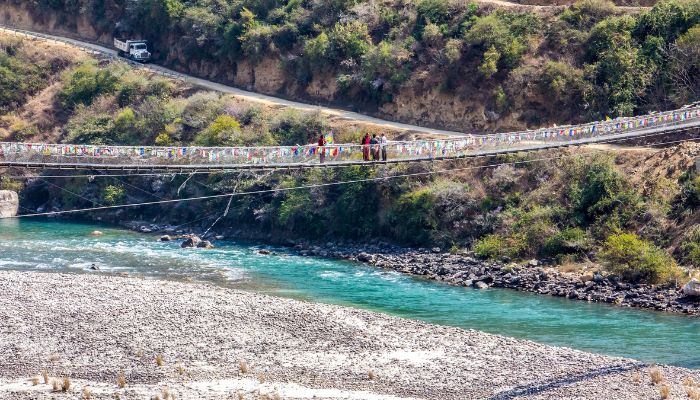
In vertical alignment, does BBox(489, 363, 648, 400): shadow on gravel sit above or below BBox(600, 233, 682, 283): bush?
below

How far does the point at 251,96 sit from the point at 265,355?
2692 cm

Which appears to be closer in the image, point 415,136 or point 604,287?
point 604,287

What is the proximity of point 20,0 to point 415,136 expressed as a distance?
100.0ft

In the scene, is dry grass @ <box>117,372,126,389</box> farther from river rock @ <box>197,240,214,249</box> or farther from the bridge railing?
river rock @ <box>197,240,214,249</box>

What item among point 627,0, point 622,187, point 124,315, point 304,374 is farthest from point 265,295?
point 627,0

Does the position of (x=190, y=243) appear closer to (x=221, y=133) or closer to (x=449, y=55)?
(x=221, y=133)

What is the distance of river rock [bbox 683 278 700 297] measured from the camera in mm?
32875

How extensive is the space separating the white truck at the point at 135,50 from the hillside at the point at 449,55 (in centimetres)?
102

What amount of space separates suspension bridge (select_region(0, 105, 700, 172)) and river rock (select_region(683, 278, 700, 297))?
4743mm

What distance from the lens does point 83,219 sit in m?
49.9

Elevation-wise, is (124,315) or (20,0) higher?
(20,0)

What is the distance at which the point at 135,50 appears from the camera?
2372 inches

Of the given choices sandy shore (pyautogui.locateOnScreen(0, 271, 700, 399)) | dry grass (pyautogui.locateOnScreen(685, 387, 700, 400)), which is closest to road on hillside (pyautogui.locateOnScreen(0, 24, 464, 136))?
sandy shore (pyautogui.locateOnScreen(0, 271, 700, 399))

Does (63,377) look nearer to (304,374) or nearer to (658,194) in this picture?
(304,374)
